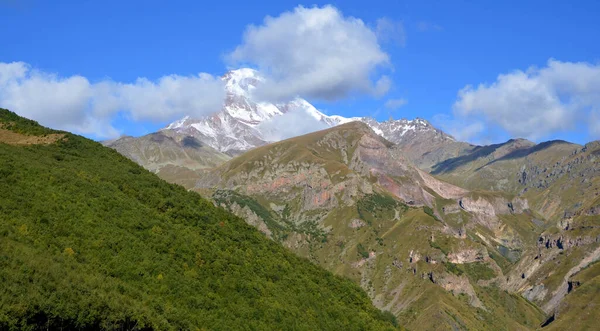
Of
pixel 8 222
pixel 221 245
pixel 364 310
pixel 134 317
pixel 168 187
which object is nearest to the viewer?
pixel 134 317

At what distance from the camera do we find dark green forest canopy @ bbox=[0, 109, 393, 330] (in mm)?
85938

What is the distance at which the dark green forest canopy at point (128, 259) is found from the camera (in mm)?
85938

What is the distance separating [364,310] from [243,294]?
6382 cm

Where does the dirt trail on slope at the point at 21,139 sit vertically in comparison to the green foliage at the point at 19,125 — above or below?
below

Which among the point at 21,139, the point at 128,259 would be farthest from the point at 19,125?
the point at 128,259

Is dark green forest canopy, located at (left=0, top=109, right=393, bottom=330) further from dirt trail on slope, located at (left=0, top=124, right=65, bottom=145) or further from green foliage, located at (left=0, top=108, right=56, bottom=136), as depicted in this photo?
dirt trail on slope, located at (left=0, top=124, right=65, bottom=145)

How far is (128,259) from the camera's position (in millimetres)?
114125

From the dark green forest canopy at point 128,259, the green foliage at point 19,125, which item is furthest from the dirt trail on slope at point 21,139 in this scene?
the dark green forest canopy at point 128,259

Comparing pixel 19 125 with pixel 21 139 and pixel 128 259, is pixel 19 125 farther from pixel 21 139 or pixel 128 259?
pixel 128 259

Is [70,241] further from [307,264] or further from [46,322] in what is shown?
[307,264]

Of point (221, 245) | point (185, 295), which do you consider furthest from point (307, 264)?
point (185, 295)

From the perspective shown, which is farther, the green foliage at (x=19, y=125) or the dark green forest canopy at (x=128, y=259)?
the green foliage at (x=19, y=125)

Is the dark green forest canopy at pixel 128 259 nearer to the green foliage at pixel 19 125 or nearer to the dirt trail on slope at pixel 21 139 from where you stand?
the green foliage at pixel 19 125

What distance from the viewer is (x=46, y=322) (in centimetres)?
7975
